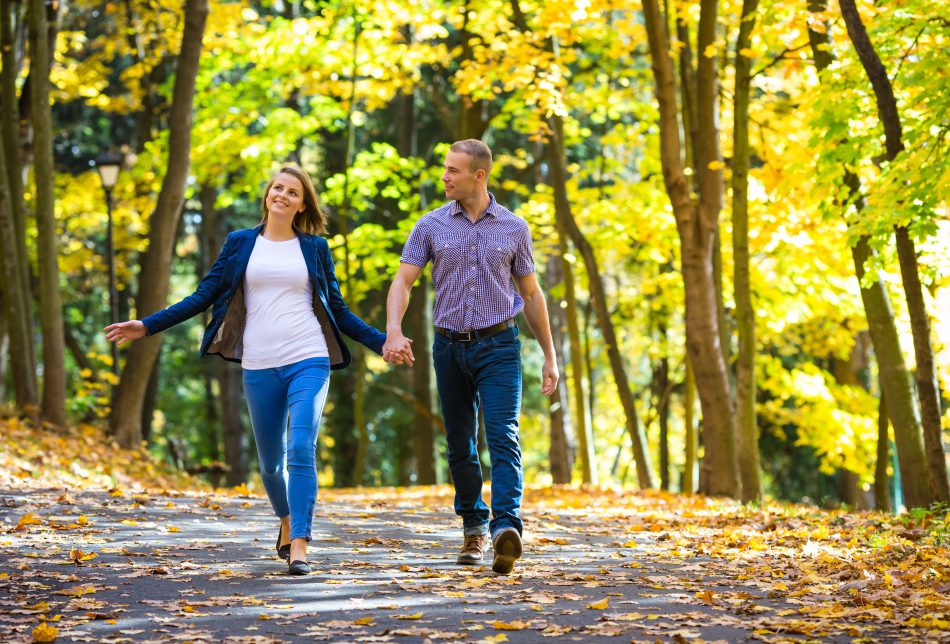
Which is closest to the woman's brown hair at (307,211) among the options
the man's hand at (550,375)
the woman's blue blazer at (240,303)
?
the woman's blue blazer at (240,303)

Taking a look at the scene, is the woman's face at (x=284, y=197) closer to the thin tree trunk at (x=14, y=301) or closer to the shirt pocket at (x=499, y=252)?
the shirt pocket at (x=499, y=252)

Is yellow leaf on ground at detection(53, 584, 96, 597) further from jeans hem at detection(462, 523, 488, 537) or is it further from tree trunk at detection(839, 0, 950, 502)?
tree trunk at detection(839, 0, 950, 502)

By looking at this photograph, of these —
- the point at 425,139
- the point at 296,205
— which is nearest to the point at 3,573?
the point at 296,205

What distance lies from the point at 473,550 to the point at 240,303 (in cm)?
191

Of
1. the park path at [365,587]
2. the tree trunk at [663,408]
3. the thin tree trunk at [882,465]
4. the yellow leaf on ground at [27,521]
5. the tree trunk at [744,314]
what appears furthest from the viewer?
the tree trunk at [663,408]

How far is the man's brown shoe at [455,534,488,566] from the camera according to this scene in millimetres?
6242

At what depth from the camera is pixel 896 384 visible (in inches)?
452

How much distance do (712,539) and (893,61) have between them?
17.5 ft

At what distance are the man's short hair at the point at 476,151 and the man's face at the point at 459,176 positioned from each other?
2 centimetres

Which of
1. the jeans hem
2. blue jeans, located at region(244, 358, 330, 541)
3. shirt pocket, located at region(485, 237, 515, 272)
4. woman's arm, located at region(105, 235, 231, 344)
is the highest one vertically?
shirt pocket, located at region(485, 237, 515, 272)

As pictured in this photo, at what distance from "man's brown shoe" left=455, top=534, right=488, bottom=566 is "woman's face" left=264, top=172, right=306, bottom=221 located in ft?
6.86

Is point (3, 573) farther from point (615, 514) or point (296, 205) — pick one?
point (615, 514)

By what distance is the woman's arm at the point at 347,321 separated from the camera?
19.9ft

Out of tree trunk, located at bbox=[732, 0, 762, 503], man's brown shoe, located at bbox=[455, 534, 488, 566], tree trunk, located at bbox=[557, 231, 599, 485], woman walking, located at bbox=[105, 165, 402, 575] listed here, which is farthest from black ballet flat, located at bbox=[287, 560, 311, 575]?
Answer: tree trunk, located at bbox=[557, 231, 599, 485]
